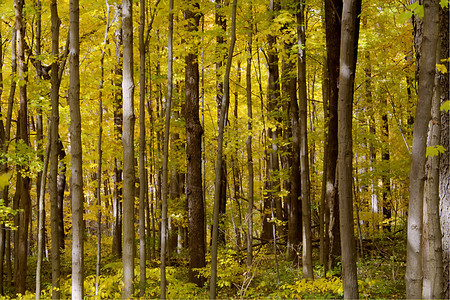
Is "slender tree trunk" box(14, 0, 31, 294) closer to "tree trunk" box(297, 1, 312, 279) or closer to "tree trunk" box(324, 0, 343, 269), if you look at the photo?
"tree trunk" box(297, 1, 312, 279)

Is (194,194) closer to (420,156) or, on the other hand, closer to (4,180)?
(420,156)

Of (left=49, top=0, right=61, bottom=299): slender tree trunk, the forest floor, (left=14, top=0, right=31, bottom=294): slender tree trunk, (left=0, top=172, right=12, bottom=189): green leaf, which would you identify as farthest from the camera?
(left=14, top=0, right=31, bottom=294): slender tree trunk

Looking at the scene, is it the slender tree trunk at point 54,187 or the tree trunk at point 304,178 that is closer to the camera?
the slender tree trunk at point 54,187

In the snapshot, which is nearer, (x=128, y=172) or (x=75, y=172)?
(x=75, y=172)

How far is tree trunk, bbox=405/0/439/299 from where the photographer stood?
3066 millimetres

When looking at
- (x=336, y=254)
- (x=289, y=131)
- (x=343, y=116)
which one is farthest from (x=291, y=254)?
(x=343, y=116)

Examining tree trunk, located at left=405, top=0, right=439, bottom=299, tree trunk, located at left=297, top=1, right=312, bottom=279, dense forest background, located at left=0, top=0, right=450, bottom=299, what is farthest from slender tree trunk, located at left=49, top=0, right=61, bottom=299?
tree trunk, located at left=405, top=0, right=439, bottom=299

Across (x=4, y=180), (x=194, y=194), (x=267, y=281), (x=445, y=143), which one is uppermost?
(x=445, y=143)

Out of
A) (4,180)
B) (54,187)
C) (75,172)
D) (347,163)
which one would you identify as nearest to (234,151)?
(54,187)

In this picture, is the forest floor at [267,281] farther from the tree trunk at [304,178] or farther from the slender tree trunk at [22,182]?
the slender tree trunk at [22,182]

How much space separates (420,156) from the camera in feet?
10.0

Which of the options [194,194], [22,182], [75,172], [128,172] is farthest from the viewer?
[22,182]

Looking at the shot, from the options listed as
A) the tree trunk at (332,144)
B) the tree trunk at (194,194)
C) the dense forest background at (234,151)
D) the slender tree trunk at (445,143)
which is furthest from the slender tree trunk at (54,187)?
the slender tree trunk at (445,143)

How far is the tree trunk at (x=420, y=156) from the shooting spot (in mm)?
3066
